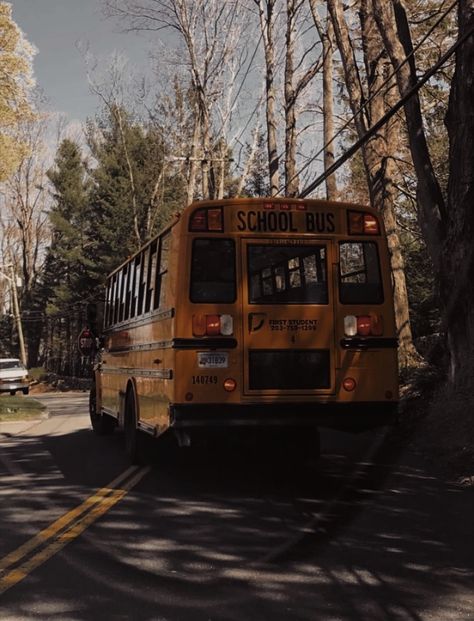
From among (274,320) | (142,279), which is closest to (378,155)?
(142,279)

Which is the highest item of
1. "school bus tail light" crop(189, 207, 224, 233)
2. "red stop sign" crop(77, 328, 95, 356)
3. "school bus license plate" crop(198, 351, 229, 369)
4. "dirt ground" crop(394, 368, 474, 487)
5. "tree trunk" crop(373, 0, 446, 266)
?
"tree trunk" crop(373, 0, 446, 266)

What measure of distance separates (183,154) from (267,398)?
29720mm

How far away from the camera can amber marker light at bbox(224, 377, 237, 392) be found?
8.12 metres

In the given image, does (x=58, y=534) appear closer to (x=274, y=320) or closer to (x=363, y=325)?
(x=274, y=320)

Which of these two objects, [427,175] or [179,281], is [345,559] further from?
[427,175]

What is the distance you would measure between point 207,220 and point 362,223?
183cm

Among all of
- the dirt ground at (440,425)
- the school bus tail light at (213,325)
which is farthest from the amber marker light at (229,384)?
the dirt ground at (440,425)

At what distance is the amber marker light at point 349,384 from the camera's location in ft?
27.6

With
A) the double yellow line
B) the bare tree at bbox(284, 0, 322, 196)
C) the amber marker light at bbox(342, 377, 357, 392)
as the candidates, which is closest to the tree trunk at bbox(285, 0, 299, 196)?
the bare tree at bbox(284, 0, 322, 196)

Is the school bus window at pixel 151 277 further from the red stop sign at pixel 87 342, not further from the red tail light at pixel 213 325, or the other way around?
the red stop sign at pixel 87 342

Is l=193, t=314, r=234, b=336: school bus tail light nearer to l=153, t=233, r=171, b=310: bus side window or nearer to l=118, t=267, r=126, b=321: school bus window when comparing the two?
l=153, t=233, r=171, b=310: bus side window

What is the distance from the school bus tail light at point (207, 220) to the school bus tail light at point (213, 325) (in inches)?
38.7

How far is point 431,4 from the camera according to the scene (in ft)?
72.0

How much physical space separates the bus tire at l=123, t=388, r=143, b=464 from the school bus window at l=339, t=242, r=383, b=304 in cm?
366
